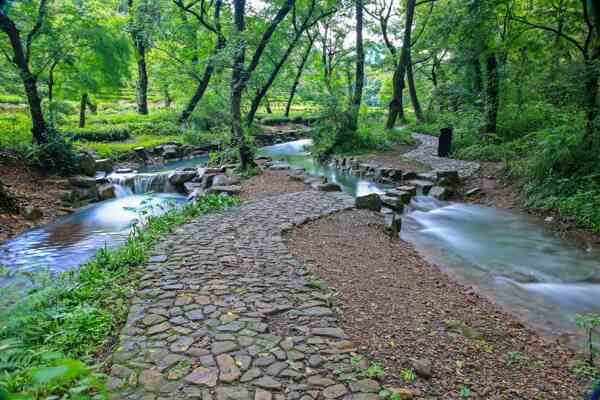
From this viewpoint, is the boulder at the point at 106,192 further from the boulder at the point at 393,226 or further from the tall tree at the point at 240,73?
the boulder at the point at 393,226

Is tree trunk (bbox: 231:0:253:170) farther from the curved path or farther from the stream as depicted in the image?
the curved path

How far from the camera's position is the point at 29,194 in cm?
913

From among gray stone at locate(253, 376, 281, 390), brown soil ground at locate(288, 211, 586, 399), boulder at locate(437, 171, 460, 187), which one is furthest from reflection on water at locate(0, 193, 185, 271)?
boulder at locate(437, 171, 460, 187)

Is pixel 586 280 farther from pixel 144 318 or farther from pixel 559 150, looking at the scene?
pixel 144 318

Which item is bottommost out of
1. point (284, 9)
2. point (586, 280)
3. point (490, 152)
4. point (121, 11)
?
point (586, 280)

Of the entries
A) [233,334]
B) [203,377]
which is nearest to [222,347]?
[233,334]

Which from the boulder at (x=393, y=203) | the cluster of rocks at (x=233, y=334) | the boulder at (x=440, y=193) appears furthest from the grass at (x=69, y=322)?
the boulder at (x=440, y=193)

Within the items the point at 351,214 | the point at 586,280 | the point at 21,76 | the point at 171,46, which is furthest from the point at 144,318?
the point at 171,46

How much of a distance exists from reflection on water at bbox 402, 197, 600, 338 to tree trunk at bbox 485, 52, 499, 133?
589 cm

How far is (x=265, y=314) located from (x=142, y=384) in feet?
4.04

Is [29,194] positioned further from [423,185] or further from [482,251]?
[482,251]

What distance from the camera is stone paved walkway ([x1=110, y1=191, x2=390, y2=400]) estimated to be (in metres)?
2.63

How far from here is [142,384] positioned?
2627 mm

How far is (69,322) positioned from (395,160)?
477 inches
